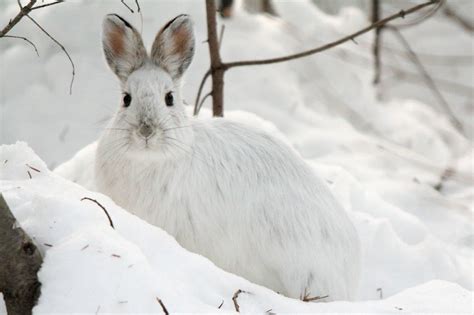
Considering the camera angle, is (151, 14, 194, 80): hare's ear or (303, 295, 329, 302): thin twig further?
(151, 14, 194, 80): hare's ear

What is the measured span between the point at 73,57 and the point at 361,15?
129 inches

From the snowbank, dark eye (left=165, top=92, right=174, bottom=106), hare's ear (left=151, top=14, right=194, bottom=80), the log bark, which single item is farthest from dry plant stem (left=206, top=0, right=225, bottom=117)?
the log bark

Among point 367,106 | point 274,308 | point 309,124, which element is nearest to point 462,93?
point 367,106

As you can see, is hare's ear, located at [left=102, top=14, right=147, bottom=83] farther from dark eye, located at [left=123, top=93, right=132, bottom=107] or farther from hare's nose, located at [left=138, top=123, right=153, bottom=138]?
hare's nose, located at [left=138, top=123, right=153, bottom=138]

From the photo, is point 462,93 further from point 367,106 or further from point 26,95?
point 26,95

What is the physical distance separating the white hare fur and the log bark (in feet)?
2.98

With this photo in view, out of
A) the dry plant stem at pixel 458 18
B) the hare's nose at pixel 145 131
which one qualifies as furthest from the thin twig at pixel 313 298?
the dry plant stem at pixel 458 18

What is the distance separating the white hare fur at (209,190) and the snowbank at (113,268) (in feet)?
1.72

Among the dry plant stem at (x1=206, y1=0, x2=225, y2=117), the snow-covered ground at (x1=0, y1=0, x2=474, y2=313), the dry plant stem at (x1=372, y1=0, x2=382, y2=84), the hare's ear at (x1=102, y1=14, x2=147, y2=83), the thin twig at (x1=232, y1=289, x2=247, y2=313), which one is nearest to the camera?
the snow-covered ground at (x1=0, y1=0, x2=474, y2=313)

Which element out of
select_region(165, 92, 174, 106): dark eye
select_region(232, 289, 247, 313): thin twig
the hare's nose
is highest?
select_region(165, 92, 174, 106): dark eye

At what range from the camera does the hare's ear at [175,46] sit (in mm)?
3115

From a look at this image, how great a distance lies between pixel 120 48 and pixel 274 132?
124 centimetres

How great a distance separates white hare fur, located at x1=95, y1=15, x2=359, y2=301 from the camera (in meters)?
3.00

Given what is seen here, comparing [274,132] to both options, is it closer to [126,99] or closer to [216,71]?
[216,71]
